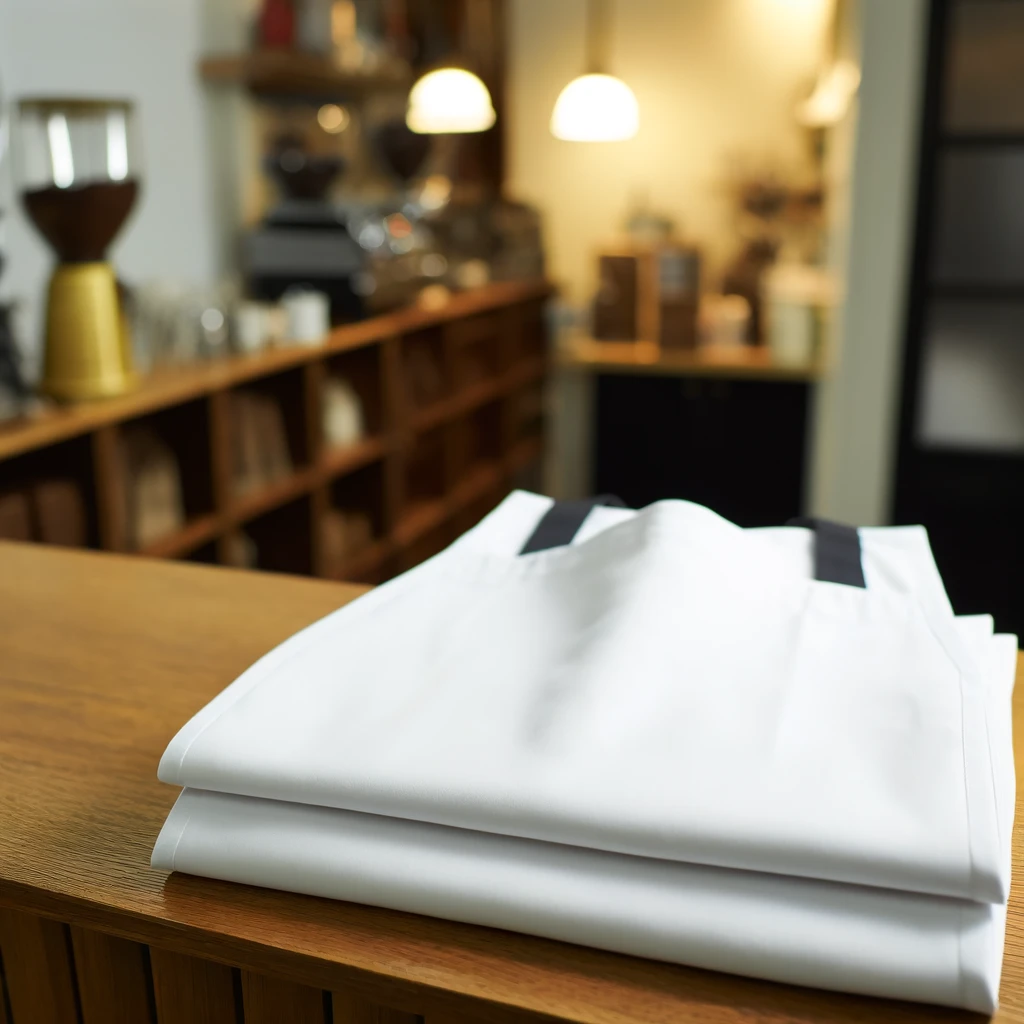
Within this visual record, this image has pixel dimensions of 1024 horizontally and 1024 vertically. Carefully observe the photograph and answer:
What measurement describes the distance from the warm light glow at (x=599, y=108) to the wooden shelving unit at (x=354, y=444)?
26.2 inches

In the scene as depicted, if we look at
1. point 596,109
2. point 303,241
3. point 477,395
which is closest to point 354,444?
point 303,241

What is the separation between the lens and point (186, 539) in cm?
248

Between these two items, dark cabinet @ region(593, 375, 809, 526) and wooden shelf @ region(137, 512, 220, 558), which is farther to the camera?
dark cabinet @ region(593, 375, 809, 526)

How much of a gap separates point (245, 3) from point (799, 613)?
3.13 metres

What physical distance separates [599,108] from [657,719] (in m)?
3.73

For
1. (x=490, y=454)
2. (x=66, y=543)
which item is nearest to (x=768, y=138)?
(x=490, y=454)

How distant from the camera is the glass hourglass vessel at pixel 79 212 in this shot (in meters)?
2.08

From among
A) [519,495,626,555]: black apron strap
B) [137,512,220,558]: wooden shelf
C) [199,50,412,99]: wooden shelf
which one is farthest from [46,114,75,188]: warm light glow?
[519,495,626,555]: black apron strap

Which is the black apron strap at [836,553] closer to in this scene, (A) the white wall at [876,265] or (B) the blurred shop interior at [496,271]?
(B) the blurred shop interior at [496,271]

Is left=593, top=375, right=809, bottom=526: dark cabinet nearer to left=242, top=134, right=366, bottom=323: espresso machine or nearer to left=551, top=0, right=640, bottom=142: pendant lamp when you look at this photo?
left=551, top=0, right=640, bottom=142: pendant lamp

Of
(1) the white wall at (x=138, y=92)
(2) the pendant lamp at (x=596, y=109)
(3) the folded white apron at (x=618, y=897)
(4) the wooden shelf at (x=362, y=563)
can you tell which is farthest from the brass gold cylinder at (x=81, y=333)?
(2) the pendant lamp at (x=596, y=109)

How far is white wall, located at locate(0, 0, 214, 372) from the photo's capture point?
2.47 metres

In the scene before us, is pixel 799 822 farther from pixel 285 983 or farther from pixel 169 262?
pixel 169 262

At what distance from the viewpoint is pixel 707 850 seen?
500 mm
